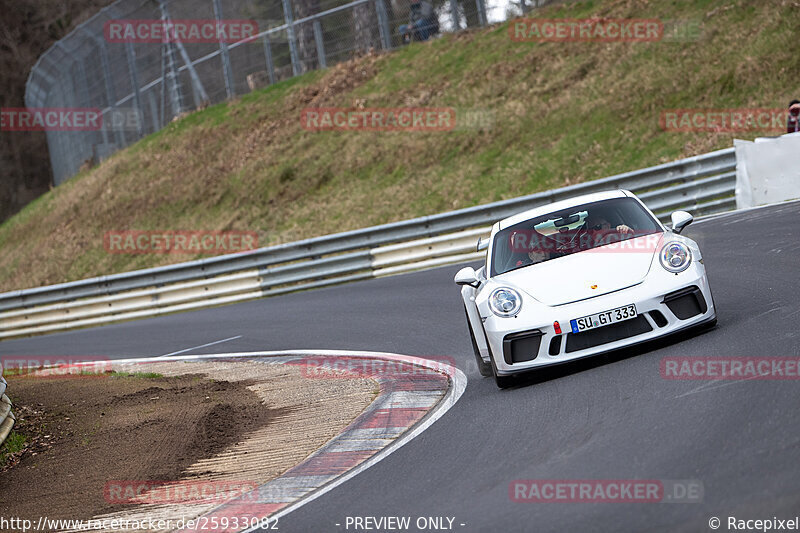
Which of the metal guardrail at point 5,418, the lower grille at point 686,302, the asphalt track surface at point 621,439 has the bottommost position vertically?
the asphalt track surface at point 621,439

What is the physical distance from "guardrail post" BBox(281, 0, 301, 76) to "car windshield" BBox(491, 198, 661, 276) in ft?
69.2

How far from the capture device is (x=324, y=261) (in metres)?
18.5

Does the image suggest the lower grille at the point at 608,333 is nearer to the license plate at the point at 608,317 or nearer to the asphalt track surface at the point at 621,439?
the license plate at the point at 608,317

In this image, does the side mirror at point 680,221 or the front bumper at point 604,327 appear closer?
the front bumper at point 604,327

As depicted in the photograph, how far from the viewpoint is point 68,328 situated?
21.2 metres

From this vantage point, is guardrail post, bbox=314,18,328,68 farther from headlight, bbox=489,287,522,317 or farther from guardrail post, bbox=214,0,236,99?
headlight, bbox=489,287,522,317

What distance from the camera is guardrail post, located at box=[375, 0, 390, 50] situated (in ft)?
89.1

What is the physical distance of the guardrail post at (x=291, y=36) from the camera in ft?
91.4

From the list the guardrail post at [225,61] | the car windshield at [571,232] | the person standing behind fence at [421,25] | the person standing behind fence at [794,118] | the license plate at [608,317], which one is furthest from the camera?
the guardrail post at [225,61]

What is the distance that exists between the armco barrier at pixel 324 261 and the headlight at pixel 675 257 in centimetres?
898

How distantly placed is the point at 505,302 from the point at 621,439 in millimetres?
2058

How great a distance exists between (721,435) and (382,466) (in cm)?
202

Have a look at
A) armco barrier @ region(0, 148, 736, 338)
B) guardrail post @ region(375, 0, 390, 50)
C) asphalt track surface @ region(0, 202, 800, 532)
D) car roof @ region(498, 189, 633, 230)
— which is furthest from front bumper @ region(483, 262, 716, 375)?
guardrail post @ region(375, 0, 390, 50)

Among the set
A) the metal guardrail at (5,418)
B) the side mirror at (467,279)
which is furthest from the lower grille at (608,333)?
the metal guardrail at (5,418)
